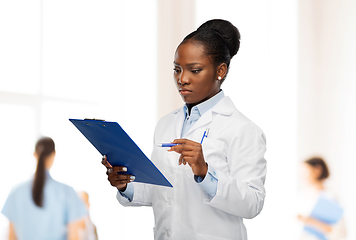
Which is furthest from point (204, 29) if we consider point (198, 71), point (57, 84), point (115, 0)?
point (115, 0)

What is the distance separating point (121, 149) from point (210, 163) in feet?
0.83

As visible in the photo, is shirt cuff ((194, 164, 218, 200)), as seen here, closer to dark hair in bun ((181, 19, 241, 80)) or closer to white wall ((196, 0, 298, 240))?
dark hair in bun ((181, 19, 241, 80))

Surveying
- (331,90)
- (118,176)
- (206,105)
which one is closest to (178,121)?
(206,105)

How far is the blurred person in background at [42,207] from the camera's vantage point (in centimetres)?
141

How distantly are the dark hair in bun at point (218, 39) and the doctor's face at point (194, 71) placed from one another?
0.02m

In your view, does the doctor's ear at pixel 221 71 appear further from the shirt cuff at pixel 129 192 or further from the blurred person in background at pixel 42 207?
the blurred person in background at pixel 42 207

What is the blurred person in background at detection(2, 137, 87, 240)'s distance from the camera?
141 cm

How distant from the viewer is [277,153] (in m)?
2.31

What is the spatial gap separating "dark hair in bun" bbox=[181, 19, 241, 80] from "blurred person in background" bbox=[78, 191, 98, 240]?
864 mm

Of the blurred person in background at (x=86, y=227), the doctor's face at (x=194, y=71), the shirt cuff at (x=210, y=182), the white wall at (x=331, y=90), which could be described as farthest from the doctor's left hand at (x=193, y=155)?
the white wall at (x=331, y=90)

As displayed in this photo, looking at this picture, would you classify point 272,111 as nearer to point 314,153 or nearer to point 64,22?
point 314,153

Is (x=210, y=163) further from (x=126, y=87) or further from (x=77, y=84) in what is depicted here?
(x=126, y=87)

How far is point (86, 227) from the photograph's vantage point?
1.69m

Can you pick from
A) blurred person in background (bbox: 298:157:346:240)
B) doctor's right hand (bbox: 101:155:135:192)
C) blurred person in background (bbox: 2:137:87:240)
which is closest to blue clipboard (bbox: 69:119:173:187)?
doctor's right hand (bbox: 101:155:135:192)
